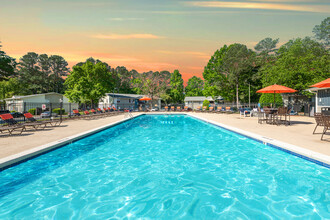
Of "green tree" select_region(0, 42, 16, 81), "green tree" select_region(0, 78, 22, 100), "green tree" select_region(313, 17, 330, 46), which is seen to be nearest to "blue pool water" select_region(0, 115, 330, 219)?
"green tree" select_region(0, 42, 16, 81)

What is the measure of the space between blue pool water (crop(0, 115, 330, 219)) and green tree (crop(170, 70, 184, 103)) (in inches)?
1746

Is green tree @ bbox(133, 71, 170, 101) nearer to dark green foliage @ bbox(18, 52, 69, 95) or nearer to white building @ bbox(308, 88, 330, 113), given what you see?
dark green foliage @ bbox(18, 52, 69, 95)

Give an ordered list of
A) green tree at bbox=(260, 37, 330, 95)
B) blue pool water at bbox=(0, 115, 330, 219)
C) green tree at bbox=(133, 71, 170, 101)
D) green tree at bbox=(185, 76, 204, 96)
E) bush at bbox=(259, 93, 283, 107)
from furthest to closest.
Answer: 1. green tree at bbox=(185, 76, 204, 96)
2. green tree at bbox=(133, 71, 170, 101)
3. bush at bbox=(259, 93, 283, 107)
4. green tree at bbox=(260, 37, 330, 95)
5. blue pool water at bbox=(0, 115, 330, 219)

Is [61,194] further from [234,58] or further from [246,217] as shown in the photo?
[234,58]

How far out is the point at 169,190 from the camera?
14.0 feet

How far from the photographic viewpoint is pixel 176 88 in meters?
53.6

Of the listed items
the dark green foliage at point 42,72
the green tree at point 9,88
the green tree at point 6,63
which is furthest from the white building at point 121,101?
the dark green foliage at point 42,72

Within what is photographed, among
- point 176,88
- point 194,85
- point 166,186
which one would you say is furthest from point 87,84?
point 194,85

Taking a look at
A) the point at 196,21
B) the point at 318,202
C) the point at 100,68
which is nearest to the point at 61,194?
the point at 318,202

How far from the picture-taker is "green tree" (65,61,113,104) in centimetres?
3058

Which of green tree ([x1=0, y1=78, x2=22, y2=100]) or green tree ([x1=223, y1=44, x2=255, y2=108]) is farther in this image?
green tree ([x1=0, y1=78, x2=22, y2=100])

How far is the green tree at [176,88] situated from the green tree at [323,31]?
32054 millimetres

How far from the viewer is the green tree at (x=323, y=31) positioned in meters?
33.7

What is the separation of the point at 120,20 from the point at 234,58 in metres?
27.6
